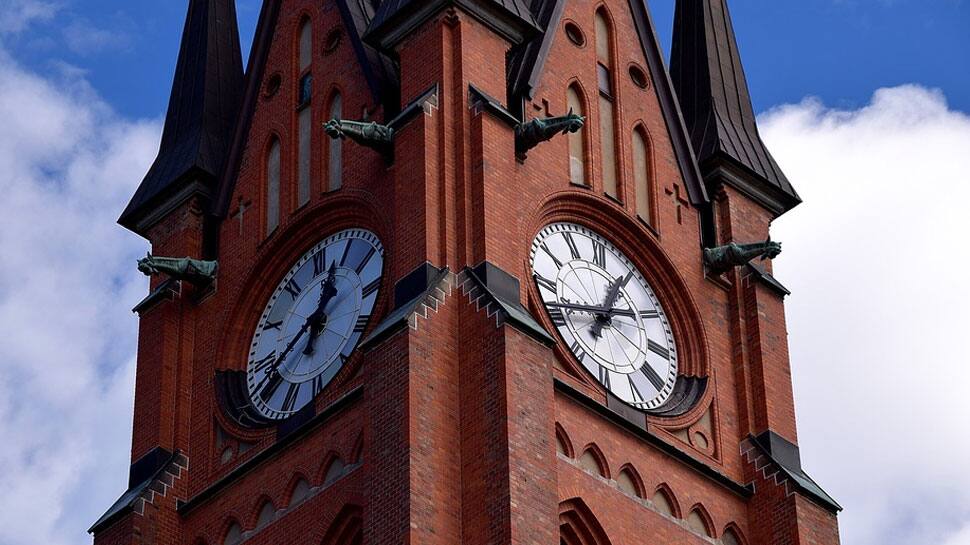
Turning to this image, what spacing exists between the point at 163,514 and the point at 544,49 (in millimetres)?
9482

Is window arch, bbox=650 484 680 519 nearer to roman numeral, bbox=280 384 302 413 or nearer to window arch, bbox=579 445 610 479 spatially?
window arch, bbox=579 445 610 479

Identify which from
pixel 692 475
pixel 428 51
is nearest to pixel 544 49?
pixel 428 51

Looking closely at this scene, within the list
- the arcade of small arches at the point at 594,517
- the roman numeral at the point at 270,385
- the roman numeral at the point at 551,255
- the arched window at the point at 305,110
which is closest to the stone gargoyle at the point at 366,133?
the arched window at the point at 305,110

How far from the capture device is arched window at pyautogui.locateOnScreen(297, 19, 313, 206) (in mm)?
47375

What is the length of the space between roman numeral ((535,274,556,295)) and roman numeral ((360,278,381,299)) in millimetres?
2372

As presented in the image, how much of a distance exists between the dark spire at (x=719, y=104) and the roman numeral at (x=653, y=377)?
4927mm

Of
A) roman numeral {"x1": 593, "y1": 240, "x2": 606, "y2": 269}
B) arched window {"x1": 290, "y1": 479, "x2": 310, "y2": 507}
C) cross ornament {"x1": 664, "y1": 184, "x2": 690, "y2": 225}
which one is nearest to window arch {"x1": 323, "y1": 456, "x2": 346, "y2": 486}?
arched window {"x1": 290, "y1": 479, "x2": 310, "y2": 507}

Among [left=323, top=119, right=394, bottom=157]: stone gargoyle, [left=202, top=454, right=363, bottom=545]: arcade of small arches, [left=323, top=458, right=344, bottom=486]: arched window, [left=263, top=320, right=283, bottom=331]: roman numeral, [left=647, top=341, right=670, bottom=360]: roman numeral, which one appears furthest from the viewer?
[left=263, top=320, right=283, bottom=331]: roman numeral

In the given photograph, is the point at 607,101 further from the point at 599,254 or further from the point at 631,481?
the point at 631,481

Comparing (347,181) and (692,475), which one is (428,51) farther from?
(692,475)

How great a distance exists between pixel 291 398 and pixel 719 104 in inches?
404

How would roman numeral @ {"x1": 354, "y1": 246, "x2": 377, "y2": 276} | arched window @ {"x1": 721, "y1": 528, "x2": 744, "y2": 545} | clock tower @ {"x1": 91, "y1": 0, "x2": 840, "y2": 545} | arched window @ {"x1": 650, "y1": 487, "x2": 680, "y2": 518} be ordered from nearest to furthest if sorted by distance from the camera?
clock tower @ {"x1": 91, "y1": 0, "x2": 840, "y2": 545}
arched window @ {"x1": 650, "y1": 487, "x2": 680, "y2": 518}
arched window @ {"x1": 721, "y1": 528, "x2": 744, "y2": 545}
roman numeral @ {"x1": 354, "y1": 246, "x2": 377, "y2": 276}

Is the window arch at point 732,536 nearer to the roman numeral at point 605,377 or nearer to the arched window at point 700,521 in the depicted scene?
the arched window at point 700,521

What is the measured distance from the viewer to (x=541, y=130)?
1750 inches
